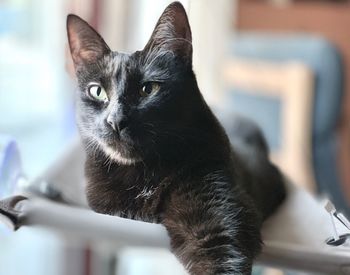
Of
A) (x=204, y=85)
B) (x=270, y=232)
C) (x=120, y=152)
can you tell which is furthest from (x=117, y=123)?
(x=204, y=85)

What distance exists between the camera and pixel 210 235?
35 centimetres

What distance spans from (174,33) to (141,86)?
0.04 m

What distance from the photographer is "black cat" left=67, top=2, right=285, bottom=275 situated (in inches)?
13.7

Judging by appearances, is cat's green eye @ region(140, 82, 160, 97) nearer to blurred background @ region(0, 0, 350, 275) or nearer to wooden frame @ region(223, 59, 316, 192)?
blurred background @ region(0, 0, 350, 275)

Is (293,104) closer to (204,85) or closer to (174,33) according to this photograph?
(204,85)

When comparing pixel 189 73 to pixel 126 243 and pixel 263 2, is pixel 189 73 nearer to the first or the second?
pixel 126 243

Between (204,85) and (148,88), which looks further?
(204,85)

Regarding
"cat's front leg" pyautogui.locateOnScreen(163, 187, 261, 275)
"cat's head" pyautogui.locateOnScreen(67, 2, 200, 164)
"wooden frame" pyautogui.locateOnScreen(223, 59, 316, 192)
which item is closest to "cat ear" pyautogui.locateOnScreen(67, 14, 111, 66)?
"cat's head" pyautogui.locateOnScreen(67, 2, 200, 164)

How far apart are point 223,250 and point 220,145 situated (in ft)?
0.22

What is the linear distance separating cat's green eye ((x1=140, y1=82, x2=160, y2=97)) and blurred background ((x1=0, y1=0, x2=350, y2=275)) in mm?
44

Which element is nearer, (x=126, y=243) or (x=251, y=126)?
(x=126, y=243)

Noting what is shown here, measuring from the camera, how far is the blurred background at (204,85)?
1.82 feet

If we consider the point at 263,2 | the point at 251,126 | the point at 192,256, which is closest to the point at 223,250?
the point at 192,256

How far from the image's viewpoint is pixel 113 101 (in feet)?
1.15
